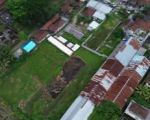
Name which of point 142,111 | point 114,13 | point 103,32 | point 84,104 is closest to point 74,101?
point 84,104

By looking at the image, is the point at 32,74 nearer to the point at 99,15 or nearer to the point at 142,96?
the point at 99,15

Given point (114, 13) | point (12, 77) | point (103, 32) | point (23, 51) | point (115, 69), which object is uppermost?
point (114, 13)

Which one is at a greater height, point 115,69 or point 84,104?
point 115,69

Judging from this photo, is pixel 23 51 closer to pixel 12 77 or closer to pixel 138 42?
pixel 12 77

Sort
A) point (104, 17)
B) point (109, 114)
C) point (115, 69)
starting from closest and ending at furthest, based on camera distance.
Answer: point (109, 114)
point (115, 69)
point (104, 17)

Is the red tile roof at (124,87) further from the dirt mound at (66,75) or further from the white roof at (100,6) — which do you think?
the white roof at (100,6)

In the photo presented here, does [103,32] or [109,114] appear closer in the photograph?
[109,114]
